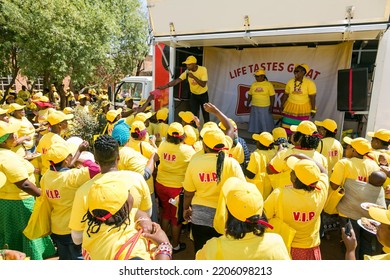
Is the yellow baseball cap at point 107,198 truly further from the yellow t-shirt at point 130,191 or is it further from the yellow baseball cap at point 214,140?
the yellow baseball cap at point 214,140

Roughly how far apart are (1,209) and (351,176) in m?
3.76

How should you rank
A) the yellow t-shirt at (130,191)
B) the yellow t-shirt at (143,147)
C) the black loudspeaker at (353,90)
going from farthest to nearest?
the black loudspeaker at (353,90) → the yellow t-shirt at (143,147) → the yellow t-shirt at (130,191)

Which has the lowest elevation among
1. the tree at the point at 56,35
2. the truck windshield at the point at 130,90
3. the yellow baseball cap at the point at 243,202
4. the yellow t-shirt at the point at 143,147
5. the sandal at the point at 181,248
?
the sandal at the point at 181,248

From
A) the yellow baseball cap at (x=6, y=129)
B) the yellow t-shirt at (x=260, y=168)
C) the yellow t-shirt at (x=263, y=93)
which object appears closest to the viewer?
the yellow baseball cap at (x=6, y=129)

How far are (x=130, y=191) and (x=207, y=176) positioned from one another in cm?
80

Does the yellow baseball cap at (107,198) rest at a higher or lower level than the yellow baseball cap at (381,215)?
higher

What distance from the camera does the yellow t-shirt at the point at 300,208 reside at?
258 cm

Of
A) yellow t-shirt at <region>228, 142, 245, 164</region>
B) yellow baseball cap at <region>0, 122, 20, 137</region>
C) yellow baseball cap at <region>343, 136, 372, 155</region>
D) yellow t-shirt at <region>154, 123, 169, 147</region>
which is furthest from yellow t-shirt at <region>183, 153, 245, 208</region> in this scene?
yellow t-shirt at <region>154, 123, 169, 147</region>

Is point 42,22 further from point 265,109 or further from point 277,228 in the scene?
point 277,228

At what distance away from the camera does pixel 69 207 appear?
296 cm

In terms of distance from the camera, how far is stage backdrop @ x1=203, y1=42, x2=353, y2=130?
274 inches

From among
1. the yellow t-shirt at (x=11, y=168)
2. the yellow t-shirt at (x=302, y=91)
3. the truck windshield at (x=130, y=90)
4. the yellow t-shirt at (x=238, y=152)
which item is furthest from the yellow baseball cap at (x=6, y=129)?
the truck windshield at (x=130, y=90)

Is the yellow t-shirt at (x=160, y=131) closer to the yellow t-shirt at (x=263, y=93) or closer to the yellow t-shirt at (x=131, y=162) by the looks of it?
the yellow t-shirt at (x=263, y=93)

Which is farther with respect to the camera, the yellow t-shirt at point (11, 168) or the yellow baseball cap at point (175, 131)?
the yellow baseball cap at point (175, 131)
